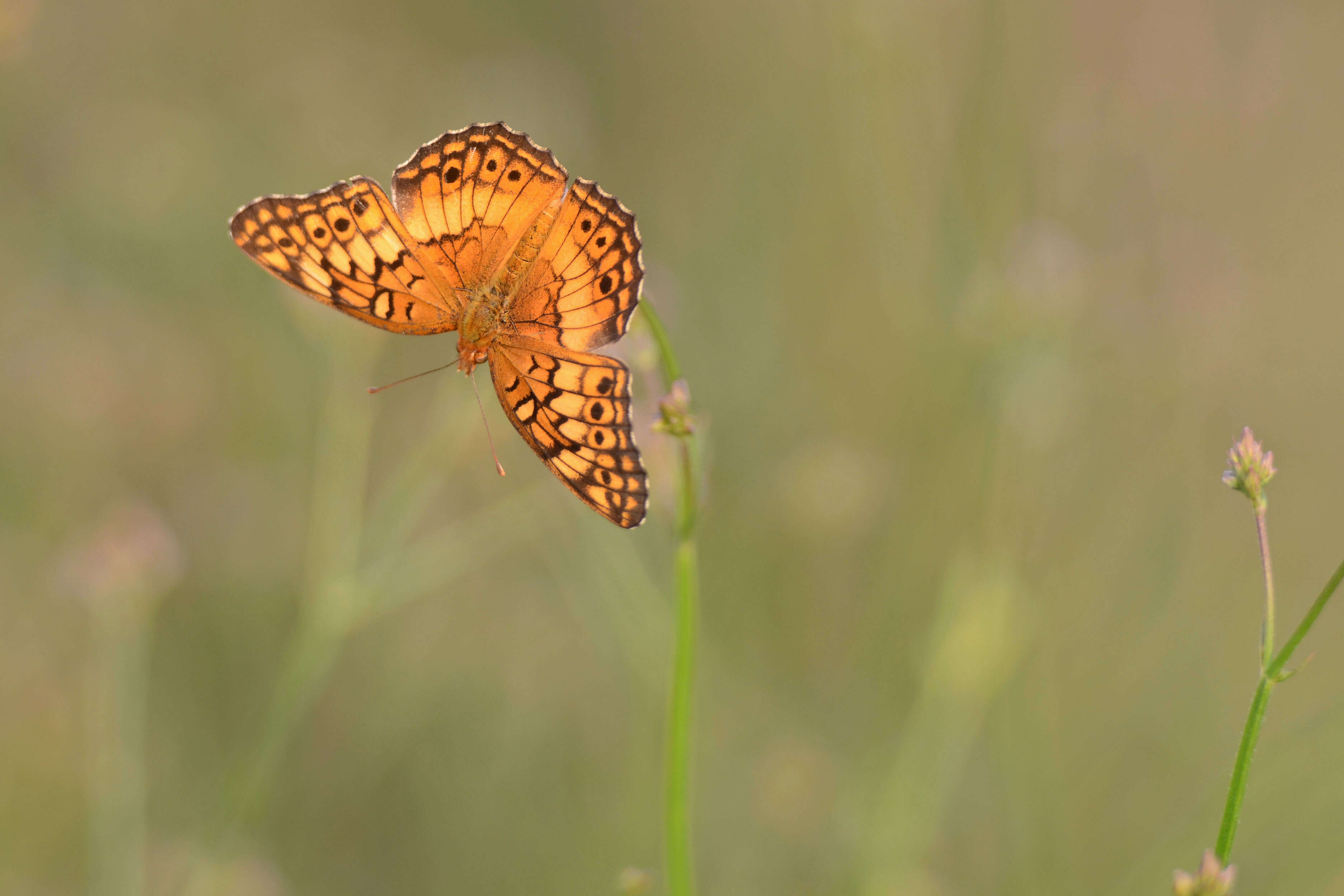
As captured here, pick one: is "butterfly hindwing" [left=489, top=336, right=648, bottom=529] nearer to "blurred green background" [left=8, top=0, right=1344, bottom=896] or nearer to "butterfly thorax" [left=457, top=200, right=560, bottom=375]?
"butterfly thorax" [left=457, top=200, right=560, bottom=375]

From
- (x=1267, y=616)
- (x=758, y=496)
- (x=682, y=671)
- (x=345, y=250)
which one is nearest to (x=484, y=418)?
(x=345, y=250)

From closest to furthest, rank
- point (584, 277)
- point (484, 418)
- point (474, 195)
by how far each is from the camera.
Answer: point (584, 277) < point (474, 195) < point (484, 418)

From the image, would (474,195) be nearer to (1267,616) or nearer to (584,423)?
(584,423)

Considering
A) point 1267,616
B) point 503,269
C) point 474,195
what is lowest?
point 1267,616

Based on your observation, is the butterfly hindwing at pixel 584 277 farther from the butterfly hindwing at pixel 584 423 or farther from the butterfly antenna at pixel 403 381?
the butterfly antenna at pixel 403 381

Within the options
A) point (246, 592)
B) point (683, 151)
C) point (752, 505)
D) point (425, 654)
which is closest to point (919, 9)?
point (683, 151)

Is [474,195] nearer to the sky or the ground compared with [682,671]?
nearer to the sky

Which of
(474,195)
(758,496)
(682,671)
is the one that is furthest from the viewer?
(758,496)
